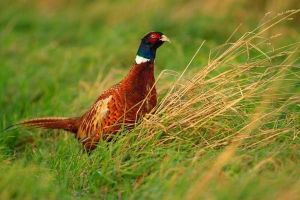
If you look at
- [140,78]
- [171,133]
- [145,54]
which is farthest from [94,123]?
[171,133]

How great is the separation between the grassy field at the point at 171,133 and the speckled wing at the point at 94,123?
0.11 metres

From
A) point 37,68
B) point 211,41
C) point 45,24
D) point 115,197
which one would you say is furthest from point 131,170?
point 45,24

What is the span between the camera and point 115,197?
4.86 metres

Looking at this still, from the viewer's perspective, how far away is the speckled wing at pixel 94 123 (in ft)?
18.9

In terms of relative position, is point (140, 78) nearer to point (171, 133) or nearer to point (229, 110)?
point (171, 133)

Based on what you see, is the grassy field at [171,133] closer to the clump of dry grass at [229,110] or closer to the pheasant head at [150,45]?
the clump of dry grass at [229,110]

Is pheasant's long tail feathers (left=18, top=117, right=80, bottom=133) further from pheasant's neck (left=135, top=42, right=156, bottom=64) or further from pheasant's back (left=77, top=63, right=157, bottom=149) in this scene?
pheasant's neck (left=135, top=42, right=156, bottom=64)

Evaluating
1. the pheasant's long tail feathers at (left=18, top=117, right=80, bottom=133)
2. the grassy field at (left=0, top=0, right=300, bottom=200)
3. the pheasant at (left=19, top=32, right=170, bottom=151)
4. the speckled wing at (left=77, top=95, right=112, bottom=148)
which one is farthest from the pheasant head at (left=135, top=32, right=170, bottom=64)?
the pheasant's long tail feathers at (left=18, top=117, right=80, bottom=133)

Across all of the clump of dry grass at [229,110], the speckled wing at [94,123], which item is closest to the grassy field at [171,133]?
the clump of dry grass at [229,110]

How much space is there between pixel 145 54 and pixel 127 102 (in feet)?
1.40

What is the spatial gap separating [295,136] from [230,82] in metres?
0.66

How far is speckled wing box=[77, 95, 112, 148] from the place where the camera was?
5752 millimetres

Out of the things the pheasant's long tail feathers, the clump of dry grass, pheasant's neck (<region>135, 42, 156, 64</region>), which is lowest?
the pheasant's long tail feathers

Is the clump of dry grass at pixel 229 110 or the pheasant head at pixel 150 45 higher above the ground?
the pheasant head at pixel 150 45
